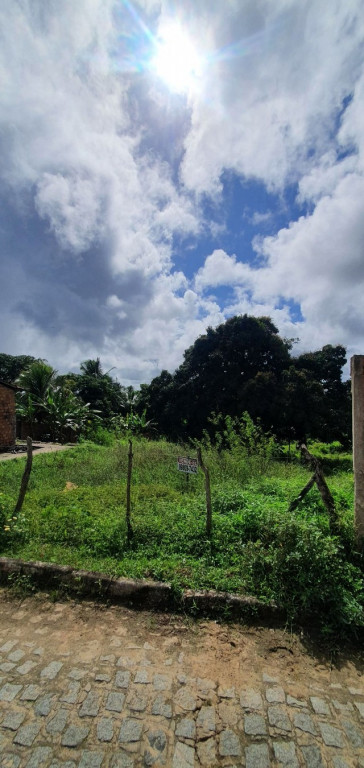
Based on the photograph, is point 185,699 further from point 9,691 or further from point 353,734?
point 9,691

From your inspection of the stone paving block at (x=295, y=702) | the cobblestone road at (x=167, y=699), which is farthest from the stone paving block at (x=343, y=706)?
the stone paving block at (x=295, y=702)

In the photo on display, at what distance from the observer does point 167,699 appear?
2590 millimetres

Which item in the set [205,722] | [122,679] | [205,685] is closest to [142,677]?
[122,679]

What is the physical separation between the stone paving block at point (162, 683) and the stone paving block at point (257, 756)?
2.35 ft

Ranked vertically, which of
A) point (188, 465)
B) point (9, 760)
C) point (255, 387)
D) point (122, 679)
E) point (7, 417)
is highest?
point (255, 387)

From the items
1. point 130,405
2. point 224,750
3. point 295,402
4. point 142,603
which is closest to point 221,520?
point 142,603

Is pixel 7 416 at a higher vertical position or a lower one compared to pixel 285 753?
higher

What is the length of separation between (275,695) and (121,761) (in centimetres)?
121

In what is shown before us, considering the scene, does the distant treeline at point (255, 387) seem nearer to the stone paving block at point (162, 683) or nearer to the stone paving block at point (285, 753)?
the stone paving block at point (162, 683)

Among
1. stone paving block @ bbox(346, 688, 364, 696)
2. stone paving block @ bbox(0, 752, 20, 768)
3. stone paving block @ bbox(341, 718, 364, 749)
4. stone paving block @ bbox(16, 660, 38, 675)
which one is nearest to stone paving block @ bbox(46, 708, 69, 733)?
stone paving block @ bbox(0, 752, 20, 768)

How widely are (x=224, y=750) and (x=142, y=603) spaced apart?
1708mm

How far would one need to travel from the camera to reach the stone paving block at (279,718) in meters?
2.38

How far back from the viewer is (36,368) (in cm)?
2059

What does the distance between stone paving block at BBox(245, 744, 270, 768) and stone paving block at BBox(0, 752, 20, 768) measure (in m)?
1.44
